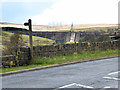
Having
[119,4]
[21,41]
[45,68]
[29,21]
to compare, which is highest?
[119,4]

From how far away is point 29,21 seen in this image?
1512cm

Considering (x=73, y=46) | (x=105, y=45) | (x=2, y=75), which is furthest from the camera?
Answer: (x=105, y=45)

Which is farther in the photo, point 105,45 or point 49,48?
point 105,45

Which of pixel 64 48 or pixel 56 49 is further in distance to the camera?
pixel 64 48

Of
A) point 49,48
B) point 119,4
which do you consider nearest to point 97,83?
point 49,48

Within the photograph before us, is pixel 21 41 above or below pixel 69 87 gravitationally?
above

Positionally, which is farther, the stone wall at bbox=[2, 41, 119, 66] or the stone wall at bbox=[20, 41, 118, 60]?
the stone wall at bbox=[20, 41, 118, 60]

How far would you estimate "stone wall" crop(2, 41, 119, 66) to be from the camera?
1434 cm

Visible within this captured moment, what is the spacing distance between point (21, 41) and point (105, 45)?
11.1 metres

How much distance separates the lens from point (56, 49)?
18688mm

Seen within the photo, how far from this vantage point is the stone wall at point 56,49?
14344 mm

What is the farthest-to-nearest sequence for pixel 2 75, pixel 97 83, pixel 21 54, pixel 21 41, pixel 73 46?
pixel 73 46 < pixel 21 41 < pixel 21 54 < pixel 2 75 < pixel 97 83

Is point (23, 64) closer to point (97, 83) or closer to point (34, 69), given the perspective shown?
point (34, 69)

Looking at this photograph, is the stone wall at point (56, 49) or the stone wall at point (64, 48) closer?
the stone wall at point (56, 49)
